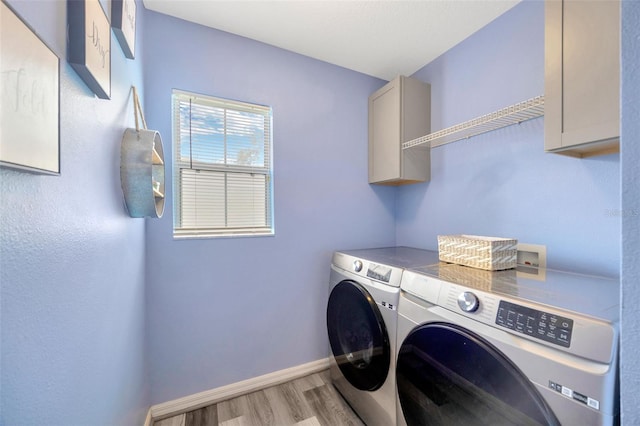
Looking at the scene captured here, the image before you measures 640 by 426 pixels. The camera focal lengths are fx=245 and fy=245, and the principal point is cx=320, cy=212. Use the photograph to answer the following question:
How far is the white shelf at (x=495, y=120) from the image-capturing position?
115cm

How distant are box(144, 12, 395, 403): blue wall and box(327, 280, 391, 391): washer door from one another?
0.31m

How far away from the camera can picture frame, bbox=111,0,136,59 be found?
89cm

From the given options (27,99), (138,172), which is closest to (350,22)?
(138,172)

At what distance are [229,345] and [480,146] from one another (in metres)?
2.14

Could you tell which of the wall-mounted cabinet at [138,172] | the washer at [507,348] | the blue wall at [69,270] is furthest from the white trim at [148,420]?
the washer at [507,348]

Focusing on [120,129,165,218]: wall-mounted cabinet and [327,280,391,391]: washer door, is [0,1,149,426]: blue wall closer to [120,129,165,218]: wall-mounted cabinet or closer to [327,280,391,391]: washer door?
[120,129,165,218]: wall-mounted cabinet

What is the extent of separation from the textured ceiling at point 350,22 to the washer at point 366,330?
149 centimetres

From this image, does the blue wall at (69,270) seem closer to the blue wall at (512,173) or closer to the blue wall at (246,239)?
the blue wall at (246,239)

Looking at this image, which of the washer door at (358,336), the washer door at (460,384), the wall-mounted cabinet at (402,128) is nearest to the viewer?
the washer door at (460,384)

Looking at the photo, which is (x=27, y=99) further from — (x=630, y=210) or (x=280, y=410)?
(x=280, y=410)

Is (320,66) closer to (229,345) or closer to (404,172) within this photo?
(404,172)

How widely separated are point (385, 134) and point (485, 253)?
117cm

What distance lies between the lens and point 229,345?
167cm

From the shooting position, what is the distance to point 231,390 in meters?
1.67
